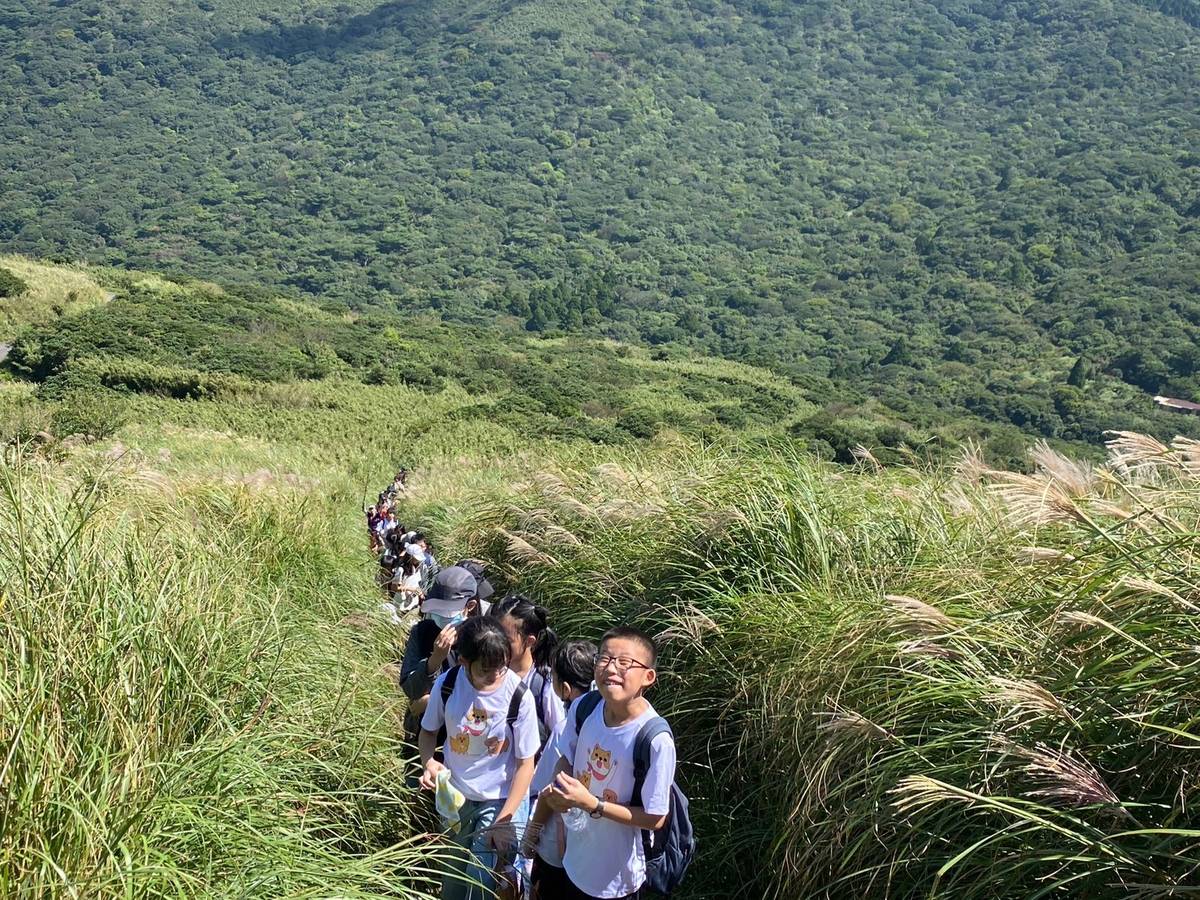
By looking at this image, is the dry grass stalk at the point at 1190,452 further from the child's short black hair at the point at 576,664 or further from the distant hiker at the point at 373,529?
the distant hiker at the point at 373,529

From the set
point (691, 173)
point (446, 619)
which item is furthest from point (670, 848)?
point (691, 173)

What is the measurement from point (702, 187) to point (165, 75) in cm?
6528

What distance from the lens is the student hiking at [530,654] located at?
4.53m

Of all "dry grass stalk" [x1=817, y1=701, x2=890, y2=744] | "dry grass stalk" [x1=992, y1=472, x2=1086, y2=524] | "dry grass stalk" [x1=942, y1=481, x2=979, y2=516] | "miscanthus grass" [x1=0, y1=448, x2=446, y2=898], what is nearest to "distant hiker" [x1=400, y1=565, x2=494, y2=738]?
"miscanthus grass" [x1=0, y1=448, x2=446, y2=898]

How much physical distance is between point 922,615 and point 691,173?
12900 cm

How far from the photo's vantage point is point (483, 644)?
4172 mm

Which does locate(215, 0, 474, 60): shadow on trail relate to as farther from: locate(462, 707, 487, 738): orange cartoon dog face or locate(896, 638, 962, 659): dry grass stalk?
locate(896, 638, 962, 659): dry grass stalk

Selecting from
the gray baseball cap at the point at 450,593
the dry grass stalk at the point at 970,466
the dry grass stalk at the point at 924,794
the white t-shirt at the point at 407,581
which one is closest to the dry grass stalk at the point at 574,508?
the white t-shirt at the point at 407,581

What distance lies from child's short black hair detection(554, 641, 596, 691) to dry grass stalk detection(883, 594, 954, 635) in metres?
1.29

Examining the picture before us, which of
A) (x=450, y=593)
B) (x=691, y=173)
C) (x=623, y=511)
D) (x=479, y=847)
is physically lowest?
(x=691, y=173)

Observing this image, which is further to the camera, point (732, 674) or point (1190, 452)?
point (732, 674)

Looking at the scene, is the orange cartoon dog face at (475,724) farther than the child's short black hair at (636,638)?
Yes

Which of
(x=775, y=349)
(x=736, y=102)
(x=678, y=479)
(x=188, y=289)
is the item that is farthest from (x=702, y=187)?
(x=678, y=479)

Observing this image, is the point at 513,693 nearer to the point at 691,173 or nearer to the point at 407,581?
the point at 407,581
